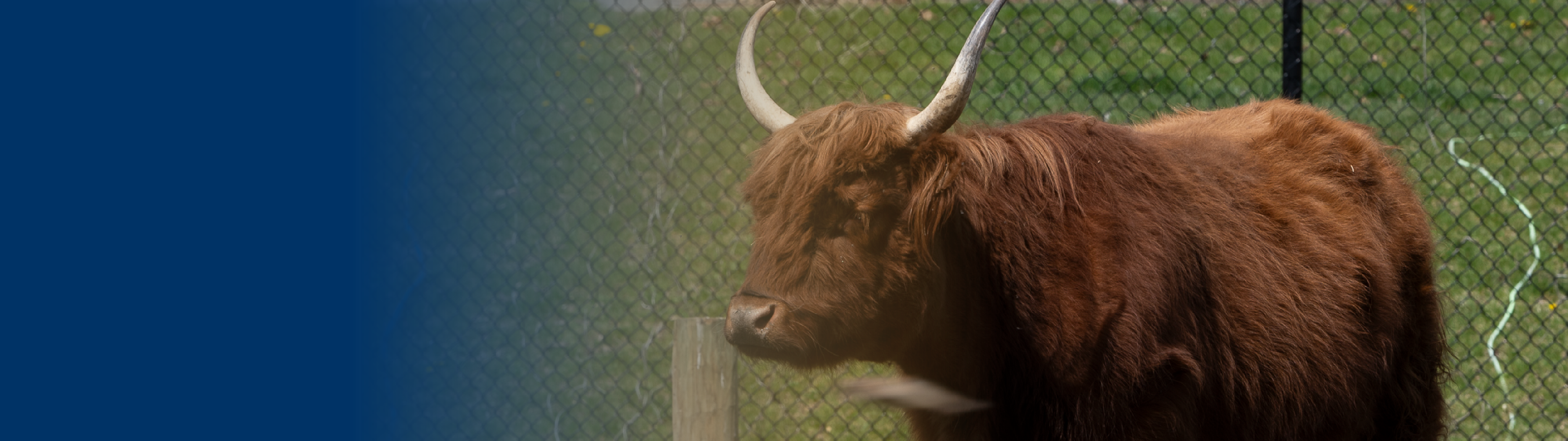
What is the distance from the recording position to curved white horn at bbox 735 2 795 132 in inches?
104

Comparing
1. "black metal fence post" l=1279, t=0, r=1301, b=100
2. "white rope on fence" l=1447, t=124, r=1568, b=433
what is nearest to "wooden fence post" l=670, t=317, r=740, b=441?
"black metal fence post" l=1279, t=0, r=1301, b=100

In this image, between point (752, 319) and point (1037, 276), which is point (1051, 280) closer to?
point (1037, 276)

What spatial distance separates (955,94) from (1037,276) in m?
0.47

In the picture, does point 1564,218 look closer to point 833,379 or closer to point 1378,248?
point 1378,248

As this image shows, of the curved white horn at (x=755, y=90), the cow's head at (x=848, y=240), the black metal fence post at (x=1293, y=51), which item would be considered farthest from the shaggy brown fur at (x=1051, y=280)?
the black metal fence post at (x=1293, y=51)

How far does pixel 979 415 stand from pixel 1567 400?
13.3 feet

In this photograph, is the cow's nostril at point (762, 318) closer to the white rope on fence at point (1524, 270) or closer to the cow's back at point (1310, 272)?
the cow's back at point (1310, 272)

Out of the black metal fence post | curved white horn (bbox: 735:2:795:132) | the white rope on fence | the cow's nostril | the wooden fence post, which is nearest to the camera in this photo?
the cow's nostril

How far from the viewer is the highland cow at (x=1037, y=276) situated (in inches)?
90.6

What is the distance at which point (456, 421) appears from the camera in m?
4.68

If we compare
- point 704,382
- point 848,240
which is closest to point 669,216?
point 704,382

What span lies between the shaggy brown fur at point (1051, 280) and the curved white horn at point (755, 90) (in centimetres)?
14

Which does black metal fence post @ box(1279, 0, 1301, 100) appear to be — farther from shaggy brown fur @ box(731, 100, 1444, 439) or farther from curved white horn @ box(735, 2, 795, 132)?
curved white horn @ box(735, 2, 795, 132)

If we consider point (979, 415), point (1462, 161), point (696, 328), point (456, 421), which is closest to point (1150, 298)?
point (979, 415)
